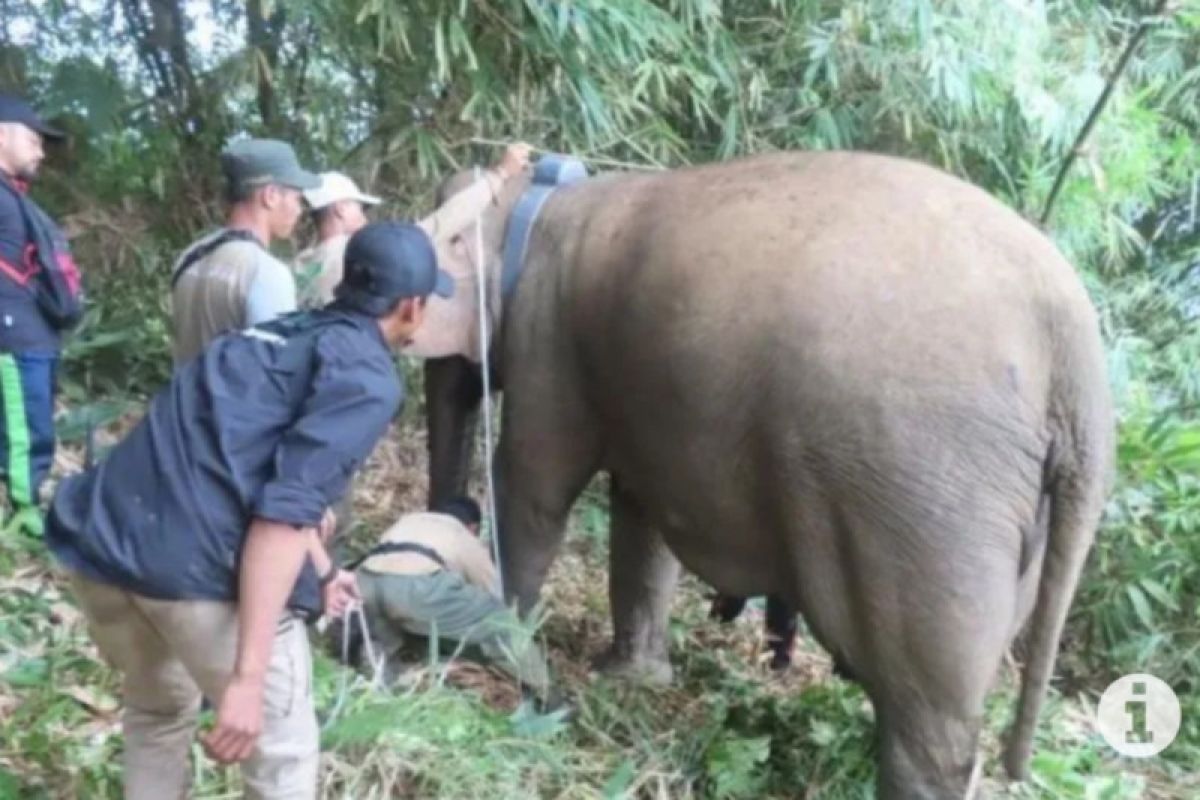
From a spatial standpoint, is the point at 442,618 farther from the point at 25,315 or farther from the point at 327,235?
the point at 25,315

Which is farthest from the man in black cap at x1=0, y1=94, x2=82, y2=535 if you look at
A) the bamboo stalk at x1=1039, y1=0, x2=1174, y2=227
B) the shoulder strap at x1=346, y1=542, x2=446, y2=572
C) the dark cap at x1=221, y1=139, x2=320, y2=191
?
the bamboo stalk at x1=1039, y1=0, x2=1174, y2=227

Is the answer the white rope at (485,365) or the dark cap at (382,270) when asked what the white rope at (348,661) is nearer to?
the white rope at (485,365)

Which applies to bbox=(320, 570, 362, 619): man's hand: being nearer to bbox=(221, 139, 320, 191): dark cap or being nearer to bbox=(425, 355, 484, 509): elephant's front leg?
bbox=(221, 139, 320, 191): dark cap

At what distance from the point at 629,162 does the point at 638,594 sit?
2.02m

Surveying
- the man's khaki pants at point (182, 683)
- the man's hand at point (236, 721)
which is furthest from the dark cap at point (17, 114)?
the man's hand at point (236, 721)

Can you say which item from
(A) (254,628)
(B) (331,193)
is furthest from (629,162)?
(A) (254,628)

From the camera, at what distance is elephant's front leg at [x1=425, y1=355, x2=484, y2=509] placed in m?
4.73

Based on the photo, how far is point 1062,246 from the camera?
641 centimetres

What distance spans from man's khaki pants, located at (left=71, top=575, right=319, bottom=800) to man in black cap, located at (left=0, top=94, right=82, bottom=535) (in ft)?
6.39

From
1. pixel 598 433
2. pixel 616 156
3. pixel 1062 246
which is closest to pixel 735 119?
pixel 616 156

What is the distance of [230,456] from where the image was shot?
268 cm

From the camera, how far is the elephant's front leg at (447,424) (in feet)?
15.5

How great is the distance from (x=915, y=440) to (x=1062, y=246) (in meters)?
3.22

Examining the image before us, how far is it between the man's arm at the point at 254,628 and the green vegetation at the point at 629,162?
940mm
